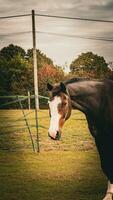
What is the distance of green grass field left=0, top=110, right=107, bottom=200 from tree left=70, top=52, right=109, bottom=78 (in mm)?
56752

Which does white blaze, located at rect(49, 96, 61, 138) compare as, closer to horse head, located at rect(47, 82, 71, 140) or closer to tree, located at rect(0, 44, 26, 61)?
horse head, located at rect(47, 82, 71, 140)

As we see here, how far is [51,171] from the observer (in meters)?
10.2

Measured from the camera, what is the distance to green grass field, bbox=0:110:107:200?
801cm

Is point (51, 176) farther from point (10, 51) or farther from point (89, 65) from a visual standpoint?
point (10, 51)

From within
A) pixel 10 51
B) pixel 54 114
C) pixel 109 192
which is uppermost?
pixel 10 51

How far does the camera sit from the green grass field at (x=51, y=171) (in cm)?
801

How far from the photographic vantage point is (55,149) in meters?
14.0

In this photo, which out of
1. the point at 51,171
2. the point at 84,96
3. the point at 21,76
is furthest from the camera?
the point at 21,76

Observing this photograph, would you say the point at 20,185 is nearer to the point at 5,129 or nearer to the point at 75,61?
the point at 5,129

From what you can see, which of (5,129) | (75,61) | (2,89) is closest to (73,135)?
(5,129)

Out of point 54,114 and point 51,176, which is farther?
point 51,176

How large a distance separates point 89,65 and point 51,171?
223ft

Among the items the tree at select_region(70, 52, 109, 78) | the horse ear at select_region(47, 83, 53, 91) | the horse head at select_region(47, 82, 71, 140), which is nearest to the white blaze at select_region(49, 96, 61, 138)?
the horse head at select_region(47, 82, 71, 140)

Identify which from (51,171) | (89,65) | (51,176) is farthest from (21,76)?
(51,176)
